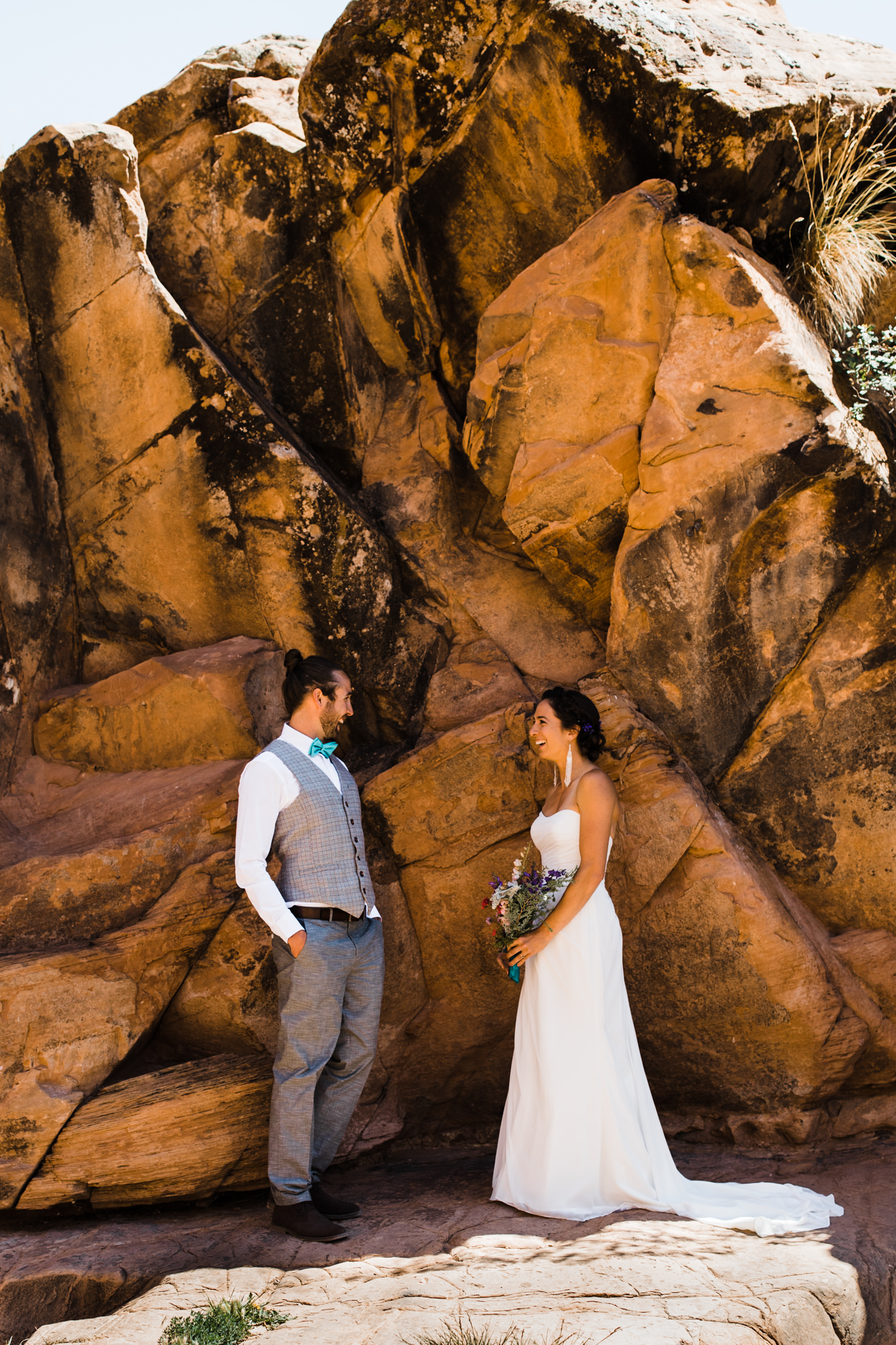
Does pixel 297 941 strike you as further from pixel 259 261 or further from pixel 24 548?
pixel 259 261

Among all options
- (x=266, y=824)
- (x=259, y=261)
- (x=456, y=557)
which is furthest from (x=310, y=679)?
(x=259, y=261)

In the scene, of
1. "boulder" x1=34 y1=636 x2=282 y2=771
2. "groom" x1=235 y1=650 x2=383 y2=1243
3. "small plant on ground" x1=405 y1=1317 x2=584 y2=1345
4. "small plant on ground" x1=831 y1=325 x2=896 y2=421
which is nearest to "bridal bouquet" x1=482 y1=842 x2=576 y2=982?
"groom" x1=235 y1=650 x2=383 y2=1243

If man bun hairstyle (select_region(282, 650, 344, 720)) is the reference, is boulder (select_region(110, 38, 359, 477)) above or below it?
above

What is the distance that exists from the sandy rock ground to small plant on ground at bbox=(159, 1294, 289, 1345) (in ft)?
0.21

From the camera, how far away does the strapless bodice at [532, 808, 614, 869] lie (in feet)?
15.3

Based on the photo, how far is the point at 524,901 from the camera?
15.0ft

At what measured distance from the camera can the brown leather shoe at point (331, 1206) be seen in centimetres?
439

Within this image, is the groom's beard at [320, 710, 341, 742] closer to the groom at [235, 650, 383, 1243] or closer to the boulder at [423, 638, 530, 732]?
the groom at [235, 650, 383, 1243]

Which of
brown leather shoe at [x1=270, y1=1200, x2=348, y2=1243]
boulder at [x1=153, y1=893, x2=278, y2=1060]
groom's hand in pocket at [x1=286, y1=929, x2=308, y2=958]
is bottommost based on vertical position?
brown leather shoe at [x1=270, y1=1200, x2=348, y2=1243]

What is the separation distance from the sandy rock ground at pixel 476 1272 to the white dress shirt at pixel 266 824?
130 centimetres

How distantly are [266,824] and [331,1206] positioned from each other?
1732mm

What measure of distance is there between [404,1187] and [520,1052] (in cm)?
99

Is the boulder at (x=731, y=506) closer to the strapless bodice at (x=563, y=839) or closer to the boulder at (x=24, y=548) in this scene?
the strapless bodice at (x=563, y=839)

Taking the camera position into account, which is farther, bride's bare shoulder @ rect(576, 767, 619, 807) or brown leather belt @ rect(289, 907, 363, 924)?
bride's bare shoulder @ rect(576, 767, 619, 807)
